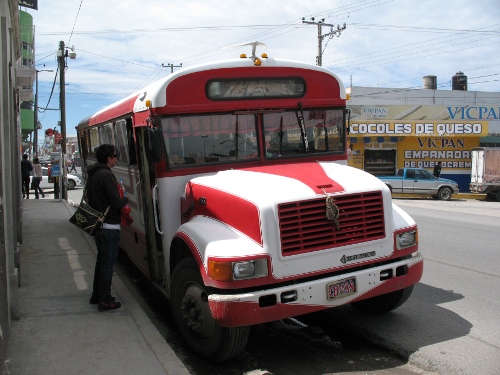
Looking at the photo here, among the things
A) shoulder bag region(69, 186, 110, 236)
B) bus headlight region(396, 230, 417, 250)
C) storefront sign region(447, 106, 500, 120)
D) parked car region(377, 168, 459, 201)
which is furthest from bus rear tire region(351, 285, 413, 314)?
storefront sign region(447, 106, 500, 120)

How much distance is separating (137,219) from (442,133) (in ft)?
101

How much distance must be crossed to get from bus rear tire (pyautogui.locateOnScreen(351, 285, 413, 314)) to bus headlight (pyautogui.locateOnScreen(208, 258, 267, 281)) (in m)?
1.89

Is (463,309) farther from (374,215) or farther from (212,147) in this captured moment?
(212,147)

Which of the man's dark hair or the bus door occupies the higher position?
the man's dark hair

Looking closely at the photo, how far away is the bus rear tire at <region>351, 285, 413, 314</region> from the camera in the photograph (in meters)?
5.41

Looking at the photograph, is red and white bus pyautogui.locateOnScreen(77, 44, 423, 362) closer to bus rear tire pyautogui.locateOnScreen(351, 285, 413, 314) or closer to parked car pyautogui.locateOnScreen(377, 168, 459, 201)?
bus rear tire pyautogui.locateOnScreen(351, 285, 413, 314)

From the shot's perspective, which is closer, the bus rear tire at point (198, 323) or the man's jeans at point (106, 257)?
the bus rear tire at point (198, 323)

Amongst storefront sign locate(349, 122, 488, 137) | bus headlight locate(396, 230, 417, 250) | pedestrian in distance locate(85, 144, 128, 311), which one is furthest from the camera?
storefront sign locate(349, 122, 488, 137)

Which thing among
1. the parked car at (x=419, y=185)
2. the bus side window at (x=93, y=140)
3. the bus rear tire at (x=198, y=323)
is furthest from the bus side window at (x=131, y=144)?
the parked car at (x=419, y=185)

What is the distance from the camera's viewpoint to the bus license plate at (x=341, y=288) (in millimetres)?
4523

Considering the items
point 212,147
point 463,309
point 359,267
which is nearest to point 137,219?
point 212,147

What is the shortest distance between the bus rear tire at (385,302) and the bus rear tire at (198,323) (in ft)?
5.95

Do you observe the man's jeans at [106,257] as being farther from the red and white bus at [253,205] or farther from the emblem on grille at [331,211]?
the emblem on grille at [331,211]

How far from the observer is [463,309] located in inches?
239
